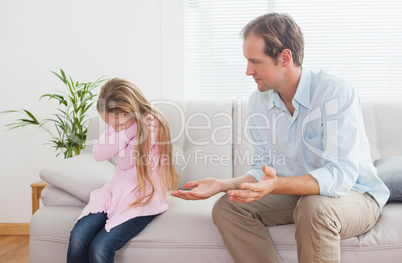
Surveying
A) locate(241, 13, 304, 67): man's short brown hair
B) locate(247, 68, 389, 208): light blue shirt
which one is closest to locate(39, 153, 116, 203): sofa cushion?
locate(247, 68, 389, 208): light blue shirt

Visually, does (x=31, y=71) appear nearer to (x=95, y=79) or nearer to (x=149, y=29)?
(x=95, y=79)

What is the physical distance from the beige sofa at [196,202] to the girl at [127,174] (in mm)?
78

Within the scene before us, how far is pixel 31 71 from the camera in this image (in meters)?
3.07

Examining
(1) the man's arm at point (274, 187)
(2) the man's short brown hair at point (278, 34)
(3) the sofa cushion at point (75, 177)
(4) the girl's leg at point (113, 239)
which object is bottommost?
(4) the girl's leg at point (113, 239)

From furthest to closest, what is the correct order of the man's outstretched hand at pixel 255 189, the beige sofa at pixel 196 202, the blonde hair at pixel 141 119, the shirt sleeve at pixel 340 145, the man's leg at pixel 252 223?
the blonde hair at pixel 141 119
the beige sofa at pixel 196 202
the man's leg at pixel 252 223
the shirt sleeve at pixel 340 145
the man's outstretched hand at pixel 255 189

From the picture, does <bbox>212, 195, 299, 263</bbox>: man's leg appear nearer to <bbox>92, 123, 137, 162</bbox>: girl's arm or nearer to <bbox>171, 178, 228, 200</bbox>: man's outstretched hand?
<bbox>171, 178, 228, 200</bbox>: man's outstretched hand

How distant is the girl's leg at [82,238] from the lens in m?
1.64

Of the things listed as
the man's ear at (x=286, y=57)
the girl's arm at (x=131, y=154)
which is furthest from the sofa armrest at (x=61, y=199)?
the man's ear at (x=286, y=57)

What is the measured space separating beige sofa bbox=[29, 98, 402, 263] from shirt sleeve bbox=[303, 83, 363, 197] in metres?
0.31

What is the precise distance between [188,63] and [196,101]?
2.76 ft

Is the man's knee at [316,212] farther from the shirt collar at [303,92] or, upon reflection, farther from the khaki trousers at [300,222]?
the shirt collar at [303,92]

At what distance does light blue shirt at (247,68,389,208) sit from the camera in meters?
1.49

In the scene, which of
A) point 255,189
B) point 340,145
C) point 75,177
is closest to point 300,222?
point 255,189

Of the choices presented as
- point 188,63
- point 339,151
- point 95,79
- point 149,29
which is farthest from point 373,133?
point 95,79
